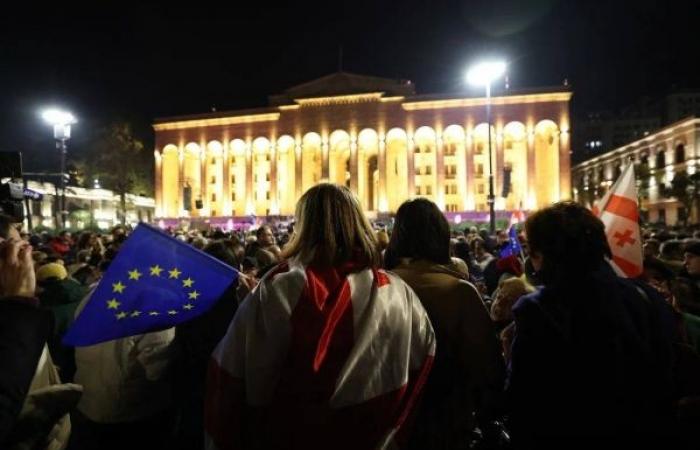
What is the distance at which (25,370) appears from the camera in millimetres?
1968

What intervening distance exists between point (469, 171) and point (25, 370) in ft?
185

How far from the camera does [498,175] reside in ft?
182

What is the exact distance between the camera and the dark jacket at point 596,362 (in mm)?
2193

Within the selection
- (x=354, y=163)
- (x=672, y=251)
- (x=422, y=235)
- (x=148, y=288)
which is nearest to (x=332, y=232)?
(x=422, y=235)

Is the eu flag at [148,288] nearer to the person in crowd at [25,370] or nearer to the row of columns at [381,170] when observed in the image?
the person in crowd at [25,370]

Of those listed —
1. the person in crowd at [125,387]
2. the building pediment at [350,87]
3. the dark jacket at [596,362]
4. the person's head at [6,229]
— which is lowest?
the person in crowd at [125,387]

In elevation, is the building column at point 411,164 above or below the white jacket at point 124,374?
above

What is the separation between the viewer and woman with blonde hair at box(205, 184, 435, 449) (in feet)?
6.69

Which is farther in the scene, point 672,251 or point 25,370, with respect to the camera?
point 672,251

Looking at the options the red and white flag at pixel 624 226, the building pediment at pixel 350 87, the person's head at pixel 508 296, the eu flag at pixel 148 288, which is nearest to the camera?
the eu flag at pixel 148 288

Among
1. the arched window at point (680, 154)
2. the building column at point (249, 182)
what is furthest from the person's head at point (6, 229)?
the arched window at point (680, 154)

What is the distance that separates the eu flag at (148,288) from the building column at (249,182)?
198ft

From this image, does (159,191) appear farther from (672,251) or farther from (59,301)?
(672,251)

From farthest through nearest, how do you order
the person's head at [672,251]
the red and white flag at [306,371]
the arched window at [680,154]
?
the arched window at [680,154] → the person's head at [672,251] → the red and white flag at [306,371]
